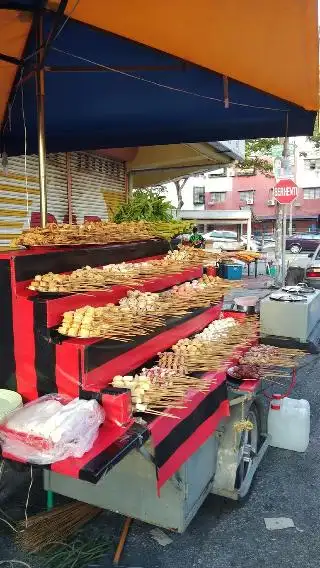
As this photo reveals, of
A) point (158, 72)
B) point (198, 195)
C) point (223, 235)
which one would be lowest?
point (223, 235)

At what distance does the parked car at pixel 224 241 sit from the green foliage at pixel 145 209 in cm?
2109

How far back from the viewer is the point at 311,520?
3547 millimetres

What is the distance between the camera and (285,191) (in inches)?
483

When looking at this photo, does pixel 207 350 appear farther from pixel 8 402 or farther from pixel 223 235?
pixel 223 235

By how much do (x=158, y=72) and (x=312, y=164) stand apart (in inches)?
1777

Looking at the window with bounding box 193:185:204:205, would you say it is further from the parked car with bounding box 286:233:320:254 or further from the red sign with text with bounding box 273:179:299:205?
the red sign with text with bounding box 273:179:299:205

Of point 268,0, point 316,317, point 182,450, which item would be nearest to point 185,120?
point 268,0

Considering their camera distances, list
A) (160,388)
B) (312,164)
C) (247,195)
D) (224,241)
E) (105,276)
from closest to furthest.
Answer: (160,388)
(105,276)
(224,241)
(312,164)
(247,195)

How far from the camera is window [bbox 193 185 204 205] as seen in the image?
49.8m

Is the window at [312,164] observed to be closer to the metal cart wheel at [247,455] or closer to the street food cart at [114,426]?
the metal cart wheel at [247,455]

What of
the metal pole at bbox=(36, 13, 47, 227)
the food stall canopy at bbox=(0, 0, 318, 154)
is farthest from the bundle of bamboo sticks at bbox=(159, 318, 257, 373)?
the food stall canopy at bbox=(0, 0, 318, 154)

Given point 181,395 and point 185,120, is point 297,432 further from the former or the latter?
point 185,120

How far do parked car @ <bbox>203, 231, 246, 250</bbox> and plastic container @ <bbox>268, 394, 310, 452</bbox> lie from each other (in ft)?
72.1

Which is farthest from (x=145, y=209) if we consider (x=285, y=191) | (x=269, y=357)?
(x=285, y=191)
